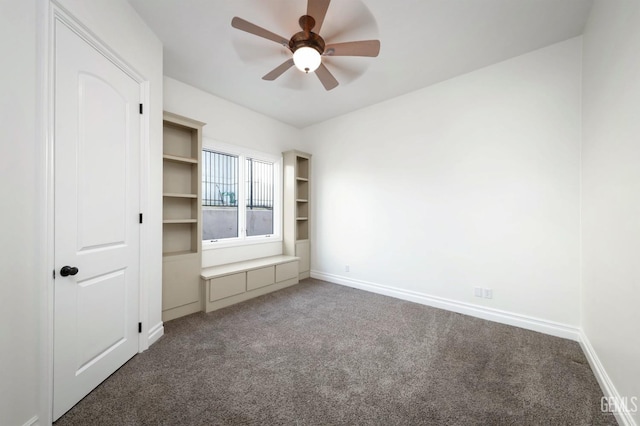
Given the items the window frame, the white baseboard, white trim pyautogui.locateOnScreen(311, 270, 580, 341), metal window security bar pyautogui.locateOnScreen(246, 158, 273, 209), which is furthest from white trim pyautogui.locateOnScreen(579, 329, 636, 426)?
metal window security bar pyautogui.locateOnScreen(246, 158, 273, 209)

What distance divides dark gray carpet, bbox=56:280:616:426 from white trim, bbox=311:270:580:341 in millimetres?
110

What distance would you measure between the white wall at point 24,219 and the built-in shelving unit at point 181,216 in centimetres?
143

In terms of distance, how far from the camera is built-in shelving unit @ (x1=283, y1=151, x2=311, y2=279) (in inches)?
176

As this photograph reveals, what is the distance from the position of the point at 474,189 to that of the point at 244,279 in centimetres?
326

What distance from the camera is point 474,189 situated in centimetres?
297

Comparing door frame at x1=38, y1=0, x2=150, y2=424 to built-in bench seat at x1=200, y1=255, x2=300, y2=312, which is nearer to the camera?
door frame at x1=38, y1=0, x2=150, y2=424

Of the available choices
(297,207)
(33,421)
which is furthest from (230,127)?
A: (33,421)

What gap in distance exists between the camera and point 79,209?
5.40 ft

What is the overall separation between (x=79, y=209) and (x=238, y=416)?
5.64 feet

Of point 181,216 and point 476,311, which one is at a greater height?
point 181,216

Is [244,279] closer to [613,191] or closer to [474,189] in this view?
[474,189]

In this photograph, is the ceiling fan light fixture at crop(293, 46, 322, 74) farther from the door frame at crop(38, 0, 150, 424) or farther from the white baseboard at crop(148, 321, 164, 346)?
the white baseboard at crop(148, 321, 164, 346)

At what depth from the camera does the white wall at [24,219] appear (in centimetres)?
121

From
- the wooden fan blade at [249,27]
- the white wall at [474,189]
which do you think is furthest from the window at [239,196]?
the wooden fan blade at [249,27]
